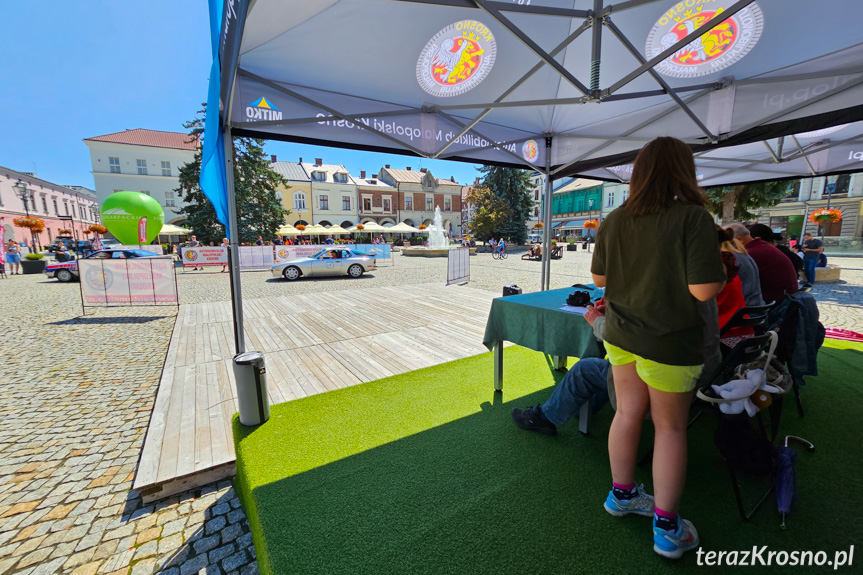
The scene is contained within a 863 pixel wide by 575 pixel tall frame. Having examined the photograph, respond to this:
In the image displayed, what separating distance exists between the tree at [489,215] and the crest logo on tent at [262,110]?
33390mm

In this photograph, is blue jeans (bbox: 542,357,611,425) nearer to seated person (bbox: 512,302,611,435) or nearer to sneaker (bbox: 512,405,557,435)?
seated person (bbox: 512,302,611,435)

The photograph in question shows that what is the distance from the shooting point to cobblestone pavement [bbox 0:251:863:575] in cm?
197

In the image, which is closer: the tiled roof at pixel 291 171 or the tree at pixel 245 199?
the tree at pixel 245 199

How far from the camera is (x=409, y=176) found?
170 feet

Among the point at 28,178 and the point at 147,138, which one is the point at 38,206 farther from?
the point at 147,138

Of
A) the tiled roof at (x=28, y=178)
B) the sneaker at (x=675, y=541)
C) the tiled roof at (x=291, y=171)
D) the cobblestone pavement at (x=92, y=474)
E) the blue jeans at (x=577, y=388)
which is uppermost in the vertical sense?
the tiled roof at (x=291, y=171)

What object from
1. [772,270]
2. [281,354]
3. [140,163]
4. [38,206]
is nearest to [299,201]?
[140,163]

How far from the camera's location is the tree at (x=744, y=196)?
13094 mm

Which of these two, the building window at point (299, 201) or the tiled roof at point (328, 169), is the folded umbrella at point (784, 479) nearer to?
the building window at point (299, 201)

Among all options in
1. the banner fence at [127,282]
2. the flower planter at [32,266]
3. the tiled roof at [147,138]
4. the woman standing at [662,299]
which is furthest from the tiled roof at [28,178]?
the woman standing at [662,299]

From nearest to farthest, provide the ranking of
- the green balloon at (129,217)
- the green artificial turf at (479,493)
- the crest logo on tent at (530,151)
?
the green artificial turf at (479,493), the crest logo on tent at (530,151), the green balloon at (129,217)

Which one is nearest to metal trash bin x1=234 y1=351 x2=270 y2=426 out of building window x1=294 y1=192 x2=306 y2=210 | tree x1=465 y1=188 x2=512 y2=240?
tree x1=465 y1=188 x2=512 y2=240

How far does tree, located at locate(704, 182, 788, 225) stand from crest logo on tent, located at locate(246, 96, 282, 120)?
50.5ft

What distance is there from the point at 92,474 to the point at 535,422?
3.48 metres
